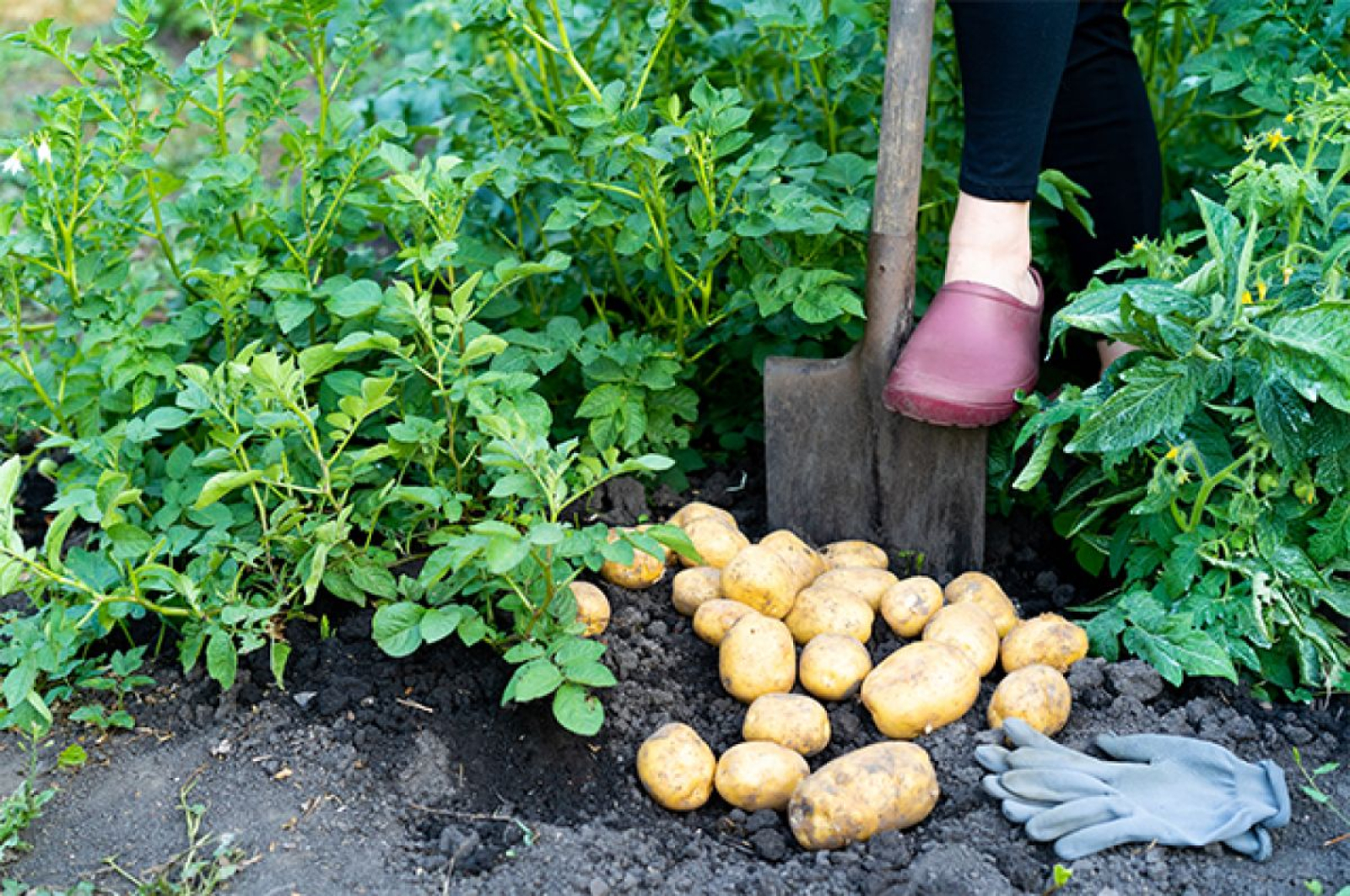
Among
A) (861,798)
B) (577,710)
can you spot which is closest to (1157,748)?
(861,798)

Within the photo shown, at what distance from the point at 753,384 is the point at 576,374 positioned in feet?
1.24

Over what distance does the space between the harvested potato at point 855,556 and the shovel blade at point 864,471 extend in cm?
11

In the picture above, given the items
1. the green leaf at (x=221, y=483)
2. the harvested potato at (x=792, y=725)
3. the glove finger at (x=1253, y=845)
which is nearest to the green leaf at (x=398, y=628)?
the green leaf at (x=221, y=483)

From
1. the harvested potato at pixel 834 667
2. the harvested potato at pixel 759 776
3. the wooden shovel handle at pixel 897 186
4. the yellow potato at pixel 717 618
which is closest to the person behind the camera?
the harvested potato at pixel 759 776

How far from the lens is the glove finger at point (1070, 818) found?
5.72 ft

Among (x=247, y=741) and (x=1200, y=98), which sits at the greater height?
(x=1200, y=98)

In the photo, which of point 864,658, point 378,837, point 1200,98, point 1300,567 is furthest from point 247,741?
point 1200,98

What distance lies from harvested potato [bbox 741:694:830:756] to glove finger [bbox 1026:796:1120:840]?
1.00ft

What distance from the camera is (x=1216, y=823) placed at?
68.9 inches

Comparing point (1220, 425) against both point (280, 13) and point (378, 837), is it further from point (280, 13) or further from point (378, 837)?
point (280, 13)

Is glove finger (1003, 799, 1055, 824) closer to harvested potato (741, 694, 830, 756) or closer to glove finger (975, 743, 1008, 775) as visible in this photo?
glove finger (975, 743, 1008, 775)

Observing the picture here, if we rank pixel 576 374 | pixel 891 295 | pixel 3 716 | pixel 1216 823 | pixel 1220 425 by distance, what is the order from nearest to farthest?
1. pixel 1216 823
2. pixel 3 716
3. pixel 1220 425
4. pixel 891 295
5. pixel 576 374

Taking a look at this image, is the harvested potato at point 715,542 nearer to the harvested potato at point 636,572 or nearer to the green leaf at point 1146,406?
the harvested potato at point 636,572

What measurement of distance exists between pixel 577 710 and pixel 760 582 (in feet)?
1.31
